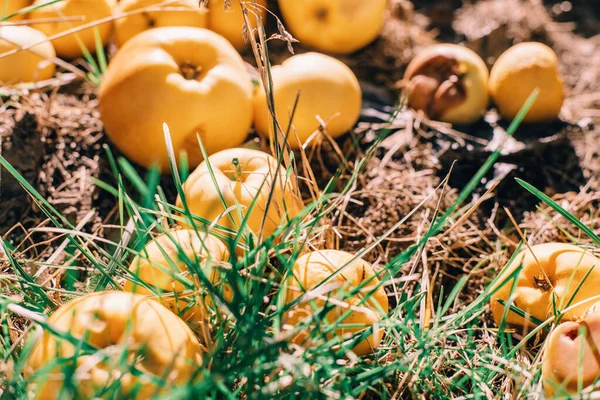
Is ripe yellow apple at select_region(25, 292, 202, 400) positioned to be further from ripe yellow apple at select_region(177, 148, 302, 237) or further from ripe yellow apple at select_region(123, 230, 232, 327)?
ripe yellow apple at select_region(177, 148, 302, 237)

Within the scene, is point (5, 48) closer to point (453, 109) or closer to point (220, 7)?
point (220, 7)

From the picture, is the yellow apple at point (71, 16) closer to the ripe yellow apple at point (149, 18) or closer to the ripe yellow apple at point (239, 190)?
the ripe yellow apple at point (149, 18)

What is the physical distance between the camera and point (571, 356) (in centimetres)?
107

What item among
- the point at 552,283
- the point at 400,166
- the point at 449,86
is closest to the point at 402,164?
the point at 400,166

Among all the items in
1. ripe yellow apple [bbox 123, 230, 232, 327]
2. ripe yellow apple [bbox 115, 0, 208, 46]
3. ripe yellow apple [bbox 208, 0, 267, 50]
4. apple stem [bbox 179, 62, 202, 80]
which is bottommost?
ripe yellow apple [bbox 123, 230, 232, 327]

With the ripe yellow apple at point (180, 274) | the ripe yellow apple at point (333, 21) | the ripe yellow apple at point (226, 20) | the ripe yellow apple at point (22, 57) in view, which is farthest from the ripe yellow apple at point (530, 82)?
the ripe yellow apple at point (22, 57)

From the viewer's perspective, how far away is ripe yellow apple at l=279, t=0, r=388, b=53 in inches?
82.3

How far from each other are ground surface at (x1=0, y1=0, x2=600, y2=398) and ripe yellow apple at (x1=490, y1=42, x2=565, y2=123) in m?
0.06

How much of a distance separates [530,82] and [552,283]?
92cm

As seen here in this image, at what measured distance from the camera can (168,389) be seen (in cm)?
92

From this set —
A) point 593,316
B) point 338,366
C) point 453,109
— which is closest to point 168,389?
point 338,366

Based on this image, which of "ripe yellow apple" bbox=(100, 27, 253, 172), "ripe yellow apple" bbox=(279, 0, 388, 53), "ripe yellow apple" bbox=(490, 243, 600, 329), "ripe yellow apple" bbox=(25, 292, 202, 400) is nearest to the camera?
"ripe yellow apple" bbox=(25, 292, 202, 400)

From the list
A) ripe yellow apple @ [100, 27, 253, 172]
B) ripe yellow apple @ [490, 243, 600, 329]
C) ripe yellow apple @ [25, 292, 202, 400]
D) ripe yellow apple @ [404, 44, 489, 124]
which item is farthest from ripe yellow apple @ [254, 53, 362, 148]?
ripe yellow apple @ [25, 292, 202, 400]

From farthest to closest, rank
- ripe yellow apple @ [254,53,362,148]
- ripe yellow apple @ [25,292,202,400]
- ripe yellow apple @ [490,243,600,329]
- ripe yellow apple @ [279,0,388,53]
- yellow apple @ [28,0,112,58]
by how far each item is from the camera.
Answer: ripe yellow apple @ [279,0,388,53] → yellow apple @ [28,0,112,58] → ripe yellow apple @ [254,53,362,148] → ripe yellow apple @ [490,243,600,329] → ripe yellow apple @ [25,292,202,400]
